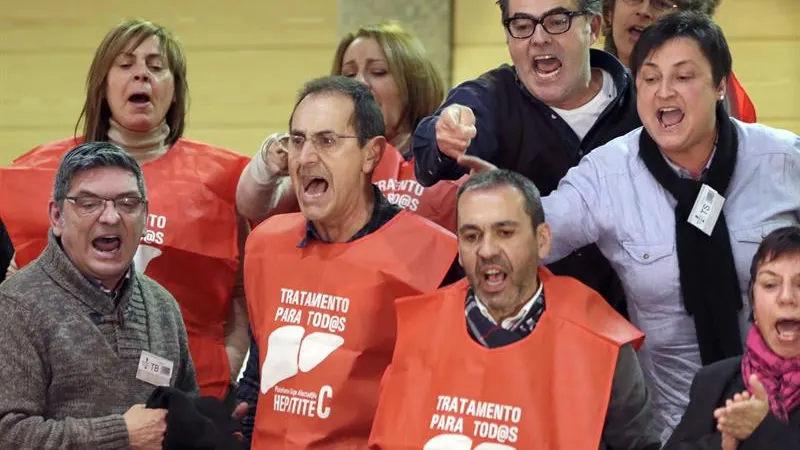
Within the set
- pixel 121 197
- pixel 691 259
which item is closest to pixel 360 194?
pixel 121 197

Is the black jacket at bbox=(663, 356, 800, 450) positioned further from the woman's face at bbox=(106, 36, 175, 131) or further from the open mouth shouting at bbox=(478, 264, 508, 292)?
the woman's face at bbox=(106, 36, 175, 131)

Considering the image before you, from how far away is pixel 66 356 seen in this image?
3018 mm

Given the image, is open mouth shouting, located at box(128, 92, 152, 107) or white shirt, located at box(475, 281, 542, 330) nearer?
white shirt, located at box(475, 281, 542, 330)

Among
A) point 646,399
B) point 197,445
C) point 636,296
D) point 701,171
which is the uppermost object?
point 701,171

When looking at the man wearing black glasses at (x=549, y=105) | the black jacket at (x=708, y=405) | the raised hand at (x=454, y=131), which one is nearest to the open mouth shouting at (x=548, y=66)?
the man wearing black glasses at (x=549, y=105)

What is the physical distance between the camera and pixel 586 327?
2836 mm

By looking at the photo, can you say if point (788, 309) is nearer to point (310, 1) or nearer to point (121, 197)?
point (121, 197)

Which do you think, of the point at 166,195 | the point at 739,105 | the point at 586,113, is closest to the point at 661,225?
the point at 586,113

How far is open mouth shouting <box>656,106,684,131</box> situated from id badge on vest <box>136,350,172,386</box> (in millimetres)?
1341

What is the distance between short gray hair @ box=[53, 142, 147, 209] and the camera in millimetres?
3166

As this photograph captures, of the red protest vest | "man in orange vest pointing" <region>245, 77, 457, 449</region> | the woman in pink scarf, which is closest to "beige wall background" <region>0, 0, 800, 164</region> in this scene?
the red protest vest

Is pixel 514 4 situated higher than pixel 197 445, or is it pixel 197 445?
pixel 514 4

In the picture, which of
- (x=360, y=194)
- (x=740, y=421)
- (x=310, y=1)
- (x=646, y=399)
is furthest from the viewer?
(x=310, y=1)

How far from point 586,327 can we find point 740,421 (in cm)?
40
